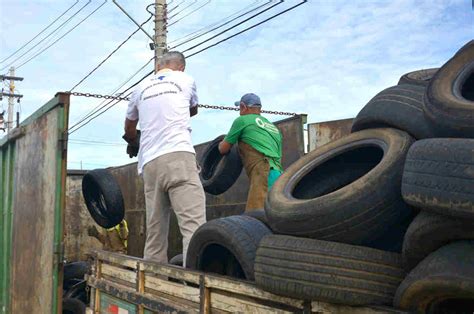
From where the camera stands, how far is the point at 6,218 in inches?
207

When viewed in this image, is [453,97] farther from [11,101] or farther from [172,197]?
[11,101]

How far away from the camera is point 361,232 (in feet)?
7.35

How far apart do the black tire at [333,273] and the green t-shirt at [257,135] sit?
97.4 inches

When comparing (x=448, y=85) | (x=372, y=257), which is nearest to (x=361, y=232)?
(x=372, y=257)

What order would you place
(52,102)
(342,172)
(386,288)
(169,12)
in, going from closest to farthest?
1. (386,288)
2. (342,172)
3. (52,102)
4. (169,12)

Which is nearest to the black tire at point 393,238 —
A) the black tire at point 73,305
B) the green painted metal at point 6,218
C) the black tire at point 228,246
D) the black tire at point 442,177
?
the black tire at point 442,177

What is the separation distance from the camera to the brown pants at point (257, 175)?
4.75 meters

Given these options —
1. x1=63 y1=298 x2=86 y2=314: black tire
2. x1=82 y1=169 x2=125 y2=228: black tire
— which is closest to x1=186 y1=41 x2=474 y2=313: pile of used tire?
x1=82 y1=169 x2=125 y2=228: black tire

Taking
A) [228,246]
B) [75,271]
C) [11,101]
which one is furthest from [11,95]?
[228,246]

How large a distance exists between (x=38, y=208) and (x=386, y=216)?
9.89 ft

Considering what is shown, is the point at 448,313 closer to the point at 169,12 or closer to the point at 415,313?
the point at 415,313

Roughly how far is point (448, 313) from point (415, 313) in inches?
5.3

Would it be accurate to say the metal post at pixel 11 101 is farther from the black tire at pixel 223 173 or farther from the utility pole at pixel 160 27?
the black tire at pixel 223 173

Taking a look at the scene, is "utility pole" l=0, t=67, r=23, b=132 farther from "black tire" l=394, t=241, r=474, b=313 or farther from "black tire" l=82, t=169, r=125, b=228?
"black tire" l=394, t=241, r=474, b=313
